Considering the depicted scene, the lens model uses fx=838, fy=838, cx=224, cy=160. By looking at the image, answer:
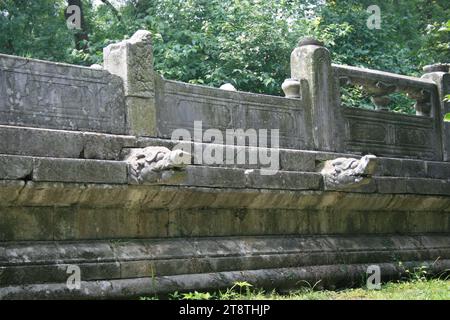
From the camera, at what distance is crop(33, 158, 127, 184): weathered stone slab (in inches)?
308

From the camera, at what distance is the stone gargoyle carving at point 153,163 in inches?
325

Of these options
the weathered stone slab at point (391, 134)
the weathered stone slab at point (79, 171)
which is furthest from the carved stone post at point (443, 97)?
the weathered stone slab at point (79, 171)

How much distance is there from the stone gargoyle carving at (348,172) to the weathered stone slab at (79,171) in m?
3.18

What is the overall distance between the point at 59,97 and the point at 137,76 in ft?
3.25

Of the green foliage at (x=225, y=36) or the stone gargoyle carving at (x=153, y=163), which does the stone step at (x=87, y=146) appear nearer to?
the stone gargoyle carving at (x=153, y=163)

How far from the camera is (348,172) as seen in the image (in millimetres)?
10508

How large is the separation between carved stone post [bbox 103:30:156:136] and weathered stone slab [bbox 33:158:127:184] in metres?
0.68

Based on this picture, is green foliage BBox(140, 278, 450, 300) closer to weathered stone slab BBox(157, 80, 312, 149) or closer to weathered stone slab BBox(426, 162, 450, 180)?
weathered stone slab BBox(157, 80, 312, 149)

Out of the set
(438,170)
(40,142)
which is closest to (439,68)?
(438,170)

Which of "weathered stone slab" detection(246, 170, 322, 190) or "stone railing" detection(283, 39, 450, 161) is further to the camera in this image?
"stone railing" detection(283, 39, 450, 161)

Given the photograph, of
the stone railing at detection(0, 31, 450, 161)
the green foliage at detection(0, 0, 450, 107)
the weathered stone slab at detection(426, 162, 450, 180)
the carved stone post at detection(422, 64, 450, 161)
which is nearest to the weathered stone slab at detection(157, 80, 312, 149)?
the stone railing at detection(0, 31, 450, 161)

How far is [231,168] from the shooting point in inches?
378

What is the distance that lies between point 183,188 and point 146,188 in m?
0.50

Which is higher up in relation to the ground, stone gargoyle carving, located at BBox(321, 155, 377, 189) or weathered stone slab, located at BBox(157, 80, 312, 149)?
weathered stone slab, located at BBox(157, 80, 312, 149)
